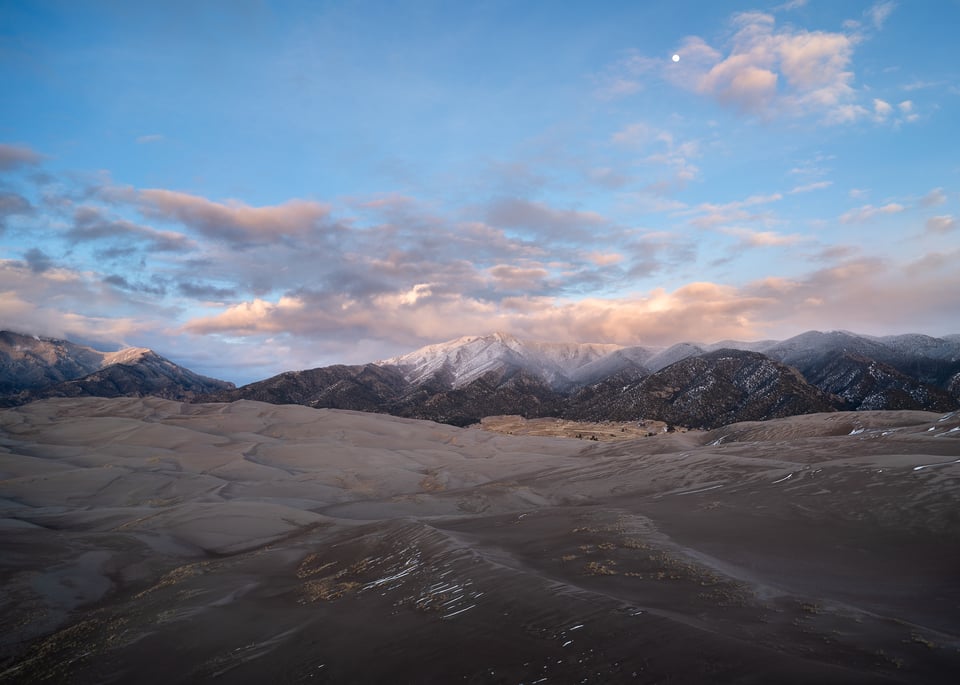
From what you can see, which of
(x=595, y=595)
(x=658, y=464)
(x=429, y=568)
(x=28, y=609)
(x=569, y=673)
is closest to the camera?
(x=569, y=673)

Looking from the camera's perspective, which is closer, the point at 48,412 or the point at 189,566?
the point at 189,566

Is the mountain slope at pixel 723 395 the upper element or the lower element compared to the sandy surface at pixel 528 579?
lower

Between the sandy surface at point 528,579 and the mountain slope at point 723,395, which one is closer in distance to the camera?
the sandy surface at point 528,579

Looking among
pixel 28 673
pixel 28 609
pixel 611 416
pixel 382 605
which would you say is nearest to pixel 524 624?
pixel 382 605

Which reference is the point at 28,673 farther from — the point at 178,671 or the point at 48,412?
the point at 48,412

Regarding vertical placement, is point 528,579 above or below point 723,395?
above

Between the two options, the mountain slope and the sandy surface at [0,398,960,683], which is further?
the mountain slope

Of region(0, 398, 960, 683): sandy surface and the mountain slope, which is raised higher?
region(0, 398, 960, 683): sandy surface

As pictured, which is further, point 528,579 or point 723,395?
point 723,395
